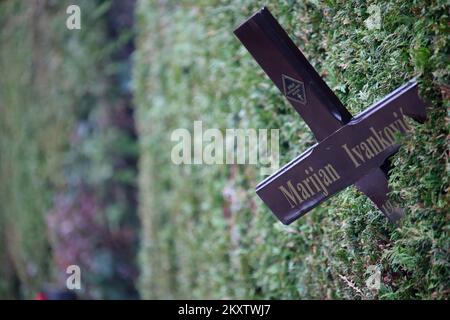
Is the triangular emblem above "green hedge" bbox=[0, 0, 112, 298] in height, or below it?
below

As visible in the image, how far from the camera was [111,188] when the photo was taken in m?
7.48

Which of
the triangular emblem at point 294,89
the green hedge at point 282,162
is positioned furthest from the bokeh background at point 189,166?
the triangular emblem at point 294,89

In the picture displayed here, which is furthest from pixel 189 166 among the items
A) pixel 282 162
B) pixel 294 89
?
pixel 294 89

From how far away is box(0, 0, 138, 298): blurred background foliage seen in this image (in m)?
7.46

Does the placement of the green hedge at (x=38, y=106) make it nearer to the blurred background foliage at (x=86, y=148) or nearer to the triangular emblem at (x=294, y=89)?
the blurred background foliage at (x=86, y=148)

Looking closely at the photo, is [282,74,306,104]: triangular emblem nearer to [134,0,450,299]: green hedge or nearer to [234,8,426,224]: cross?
[234,8,426,224]: cross

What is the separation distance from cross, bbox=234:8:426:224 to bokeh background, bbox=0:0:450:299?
0.07 meters

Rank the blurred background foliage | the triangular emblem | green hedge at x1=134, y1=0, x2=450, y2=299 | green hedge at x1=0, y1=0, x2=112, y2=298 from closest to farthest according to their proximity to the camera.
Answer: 1. green hedge at x1=134, y1=0, x2=450, y2=299
2. the triangular emblem
3. the blurred background foliage
4. green hedge at x1=0, y1=0, x2=112, y2=298

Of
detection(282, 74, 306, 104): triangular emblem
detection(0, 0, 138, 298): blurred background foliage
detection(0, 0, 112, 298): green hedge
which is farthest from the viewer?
detection(0, 0, 112, 298): green hedge

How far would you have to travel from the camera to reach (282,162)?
3.47 metres

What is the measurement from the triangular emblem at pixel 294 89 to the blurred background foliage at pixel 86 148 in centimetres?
529

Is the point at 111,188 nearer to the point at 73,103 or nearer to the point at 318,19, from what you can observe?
the point at 73,103

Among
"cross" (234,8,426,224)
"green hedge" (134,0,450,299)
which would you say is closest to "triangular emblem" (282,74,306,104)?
"cross" (234,8,426,224)
